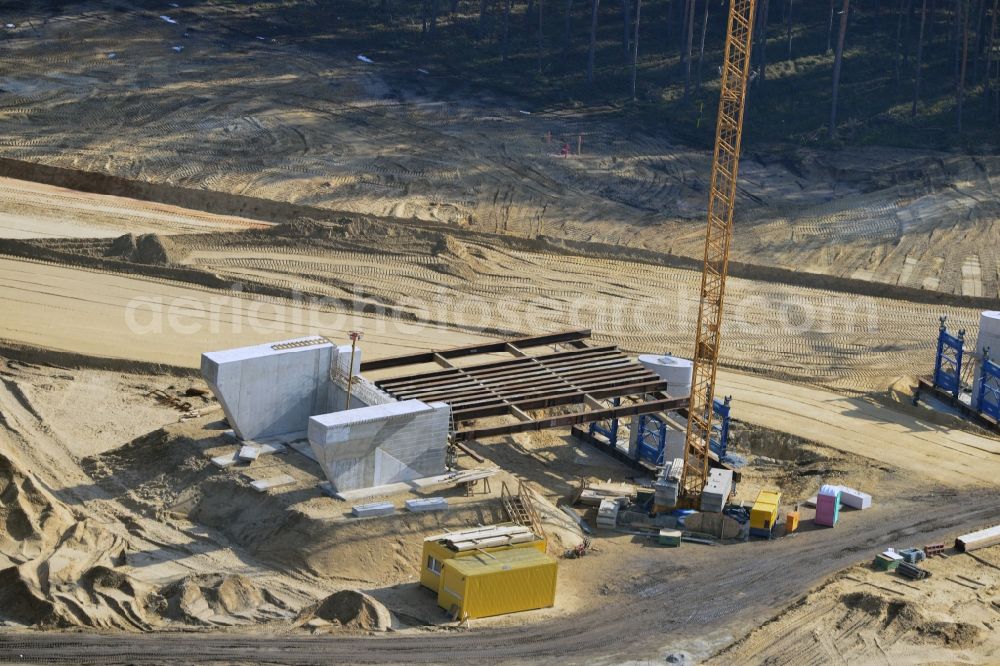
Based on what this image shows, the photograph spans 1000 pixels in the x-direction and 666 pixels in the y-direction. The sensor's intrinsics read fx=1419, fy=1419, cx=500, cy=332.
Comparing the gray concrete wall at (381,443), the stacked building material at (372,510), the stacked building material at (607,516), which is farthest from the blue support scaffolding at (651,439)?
the stacked building material at (372,510)

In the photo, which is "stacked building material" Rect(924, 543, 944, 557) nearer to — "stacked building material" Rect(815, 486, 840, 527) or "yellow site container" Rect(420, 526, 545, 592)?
"stacked building material" Rect(815, 486, 840, 527)

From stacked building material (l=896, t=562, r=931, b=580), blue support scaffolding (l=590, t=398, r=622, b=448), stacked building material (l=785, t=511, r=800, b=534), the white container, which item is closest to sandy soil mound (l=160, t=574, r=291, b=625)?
stacked building material (l=785, t=511, r=800, b=534)

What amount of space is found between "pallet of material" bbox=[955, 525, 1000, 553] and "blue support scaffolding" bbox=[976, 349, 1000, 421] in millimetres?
7483

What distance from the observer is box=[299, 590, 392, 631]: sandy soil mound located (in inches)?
933

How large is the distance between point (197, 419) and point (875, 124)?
40.2 meters

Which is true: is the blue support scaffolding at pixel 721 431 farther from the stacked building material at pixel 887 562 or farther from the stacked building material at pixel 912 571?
the stacked building material at pixel 912 571

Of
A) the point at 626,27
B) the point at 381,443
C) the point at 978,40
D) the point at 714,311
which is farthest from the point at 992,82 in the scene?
the point at 381,443

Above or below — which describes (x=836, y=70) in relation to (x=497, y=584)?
above

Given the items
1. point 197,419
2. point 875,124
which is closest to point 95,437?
point 197,419

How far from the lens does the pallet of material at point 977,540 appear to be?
92.9ft

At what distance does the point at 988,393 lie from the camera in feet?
118

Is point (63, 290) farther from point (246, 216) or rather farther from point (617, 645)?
point (617, 645)

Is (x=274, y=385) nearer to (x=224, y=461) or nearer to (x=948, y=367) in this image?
(x=224, y=461)

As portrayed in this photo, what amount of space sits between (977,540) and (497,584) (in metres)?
10.3
